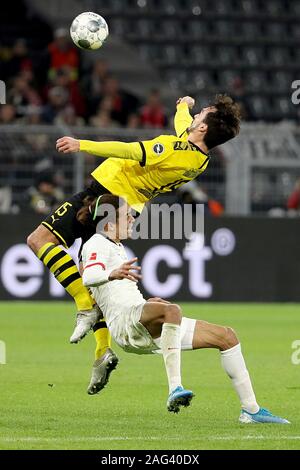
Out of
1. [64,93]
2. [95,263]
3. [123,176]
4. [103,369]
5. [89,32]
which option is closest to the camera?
[95,263]

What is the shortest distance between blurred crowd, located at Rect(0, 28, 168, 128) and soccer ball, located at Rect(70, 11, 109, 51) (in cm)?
1001

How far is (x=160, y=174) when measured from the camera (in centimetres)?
906

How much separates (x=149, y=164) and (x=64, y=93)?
1203 cm

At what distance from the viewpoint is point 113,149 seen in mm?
8469

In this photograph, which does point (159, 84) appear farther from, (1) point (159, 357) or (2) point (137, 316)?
(2) point (137, 316)

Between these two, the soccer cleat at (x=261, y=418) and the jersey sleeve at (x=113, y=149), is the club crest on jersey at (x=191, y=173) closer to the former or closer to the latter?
the jersey sleeve at (x=113, y=149)

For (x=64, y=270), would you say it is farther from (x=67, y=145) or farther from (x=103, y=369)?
(x=67, y=145)

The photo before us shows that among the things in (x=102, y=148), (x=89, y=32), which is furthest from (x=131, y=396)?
(x=89, y=32)

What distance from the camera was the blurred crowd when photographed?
20.0 m

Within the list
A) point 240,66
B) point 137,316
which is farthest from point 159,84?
point 137,316

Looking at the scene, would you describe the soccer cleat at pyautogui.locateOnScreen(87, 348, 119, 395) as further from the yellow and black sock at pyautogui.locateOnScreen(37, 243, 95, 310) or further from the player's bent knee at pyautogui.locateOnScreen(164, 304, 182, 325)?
the player's bent knee at pyautogui.locateOnScreen(164, 304, 182, 325)

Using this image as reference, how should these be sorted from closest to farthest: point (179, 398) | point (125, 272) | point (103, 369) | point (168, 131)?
point (179, 398) < point (125, 272) < point (103, 369) < point (168, 131)

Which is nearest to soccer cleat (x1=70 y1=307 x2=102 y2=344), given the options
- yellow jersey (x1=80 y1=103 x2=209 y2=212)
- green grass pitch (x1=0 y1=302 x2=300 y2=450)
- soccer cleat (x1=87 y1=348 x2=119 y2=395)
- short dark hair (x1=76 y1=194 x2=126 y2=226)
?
soccer cleat (x1=87 y1=348 x2=119 y2=395)

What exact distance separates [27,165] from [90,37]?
27.9 ft
